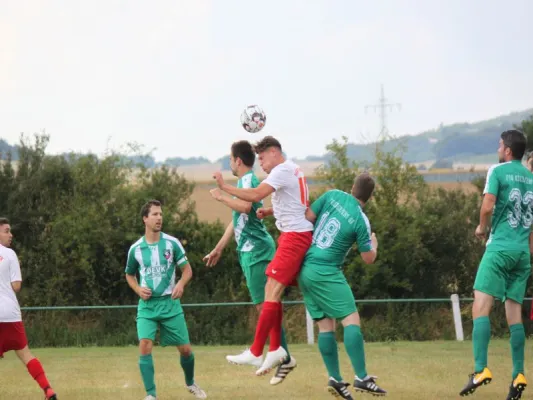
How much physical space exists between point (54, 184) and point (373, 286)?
28.4 ft

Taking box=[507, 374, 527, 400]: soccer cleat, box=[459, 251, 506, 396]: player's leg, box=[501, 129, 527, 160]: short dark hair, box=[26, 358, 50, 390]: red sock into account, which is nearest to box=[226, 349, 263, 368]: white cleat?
box=[459, 251, 506, 396]: player's leg

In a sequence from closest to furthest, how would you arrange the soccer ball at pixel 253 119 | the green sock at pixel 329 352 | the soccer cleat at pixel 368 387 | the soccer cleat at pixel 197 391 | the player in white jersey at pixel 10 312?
1. the soccer cleat at pixel 368 387
2. the green sock at pixel 329 352
3. the soccer cleat at pixel 197 391
4. the player in white jersey at pixel 10 312
5. the soccer ball at pixel 253 119

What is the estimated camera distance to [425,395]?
10.0 metres

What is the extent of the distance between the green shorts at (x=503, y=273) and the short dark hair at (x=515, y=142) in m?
0.93

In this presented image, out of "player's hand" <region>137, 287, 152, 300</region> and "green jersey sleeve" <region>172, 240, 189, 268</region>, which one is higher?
"green jersey sleeve" <region>172, 240, 189, 268</region>

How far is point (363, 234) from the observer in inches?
358

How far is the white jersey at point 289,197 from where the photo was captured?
368 inches

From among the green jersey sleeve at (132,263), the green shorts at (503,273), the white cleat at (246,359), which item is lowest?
the white cleat at (246,359)

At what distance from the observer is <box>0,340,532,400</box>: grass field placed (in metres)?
10.6

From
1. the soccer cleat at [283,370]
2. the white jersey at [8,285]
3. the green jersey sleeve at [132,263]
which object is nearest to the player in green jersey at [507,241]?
the soccer cleat at [283,370]

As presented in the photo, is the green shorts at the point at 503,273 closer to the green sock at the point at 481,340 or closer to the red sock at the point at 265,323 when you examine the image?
the green sock at the point at 481,340

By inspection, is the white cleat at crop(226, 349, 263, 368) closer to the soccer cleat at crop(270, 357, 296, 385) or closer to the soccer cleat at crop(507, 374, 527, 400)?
the soccer cleat at crop(270, 357, 296, 385)

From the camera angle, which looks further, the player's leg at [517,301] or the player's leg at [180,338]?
the player's leg at [180,338]

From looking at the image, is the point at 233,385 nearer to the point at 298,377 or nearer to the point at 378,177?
the point at 298,377
